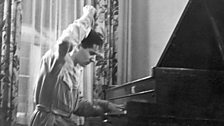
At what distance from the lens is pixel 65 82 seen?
123 inches

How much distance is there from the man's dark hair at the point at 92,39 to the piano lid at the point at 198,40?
3.70 feet

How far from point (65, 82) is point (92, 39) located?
18.2 inches

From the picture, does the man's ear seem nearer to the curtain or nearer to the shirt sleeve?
the shirt sleeve

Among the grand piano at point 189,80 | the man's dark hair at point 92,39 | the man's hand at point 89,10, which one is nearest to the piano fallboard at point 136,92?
the grand piano at point 189,80

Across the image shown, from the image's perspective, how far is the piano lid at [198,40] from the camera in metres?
2.28

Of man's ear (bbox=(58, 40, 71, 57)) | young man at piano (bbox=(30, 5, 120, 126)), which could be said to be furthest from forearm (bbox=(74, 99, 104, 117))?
man's ear (bbox=(58, 40, 71, 57))

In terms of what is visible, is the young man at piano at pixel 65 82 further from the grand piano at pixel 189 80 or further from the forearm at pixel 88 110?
the grand piano at pixel 189 80

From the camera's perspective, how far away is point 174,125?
2.09 metres

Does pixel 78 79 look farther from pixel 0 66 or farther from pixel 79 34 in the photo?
pixel 0 66

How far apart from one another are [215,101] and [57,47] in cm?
141

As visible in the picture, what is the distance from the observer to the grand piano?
6.94 feet

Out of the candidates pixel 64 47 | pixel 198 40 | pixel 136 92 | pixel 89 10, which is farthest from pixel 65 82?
pixel 198 40

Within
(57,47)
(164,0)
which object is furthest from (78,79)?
(164,0)

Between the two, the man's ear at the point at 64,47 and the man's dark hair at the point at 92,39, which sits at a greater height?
the man's dark hair at the point at 92,39
